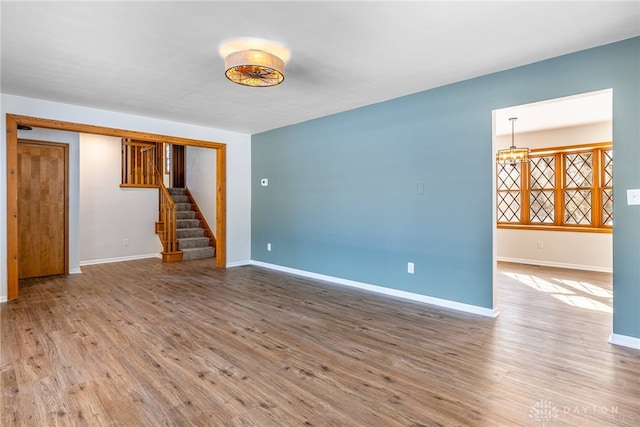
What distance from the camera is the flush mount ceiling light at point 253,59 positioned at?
2.56 meters

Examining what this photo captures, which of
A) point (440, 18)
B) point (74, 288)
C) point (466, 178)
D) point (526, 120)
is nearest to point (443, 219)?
point (466, 178)

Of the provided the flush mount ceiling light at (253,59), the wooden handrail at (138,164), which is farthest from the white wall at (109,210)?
the flush mount ceiling light at (253,59)

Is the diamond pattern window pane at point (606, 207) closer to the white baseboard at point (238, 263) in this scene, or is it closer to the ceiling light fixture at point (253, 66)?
the ceiling light fixture at point (253, 66)

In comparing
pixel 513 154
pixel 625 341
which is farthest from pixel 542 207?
pixel 625 341

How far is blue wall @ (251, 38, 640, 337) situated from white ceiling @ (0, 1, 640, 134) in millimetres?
226

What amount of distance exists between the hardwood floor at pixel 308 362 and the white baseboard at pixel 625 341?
75mm

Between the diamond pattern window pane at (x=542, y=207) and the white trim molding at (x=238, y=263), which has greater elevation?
the diamond pattern window pane at (x=542, y=207)

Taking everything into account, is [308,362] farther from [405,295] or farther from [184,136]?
[184,136]

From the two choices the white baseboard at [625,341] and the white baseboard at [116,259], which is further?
the white baseboard at [116,259]

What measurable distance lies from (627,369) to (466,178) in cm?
193

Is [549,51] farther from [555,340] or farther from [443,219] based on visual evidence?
[555,340]

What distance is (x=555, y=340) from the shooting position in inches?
108

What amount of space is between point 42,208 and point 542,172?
836cm

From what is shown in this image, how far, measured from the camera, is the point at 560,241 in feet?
19.2
